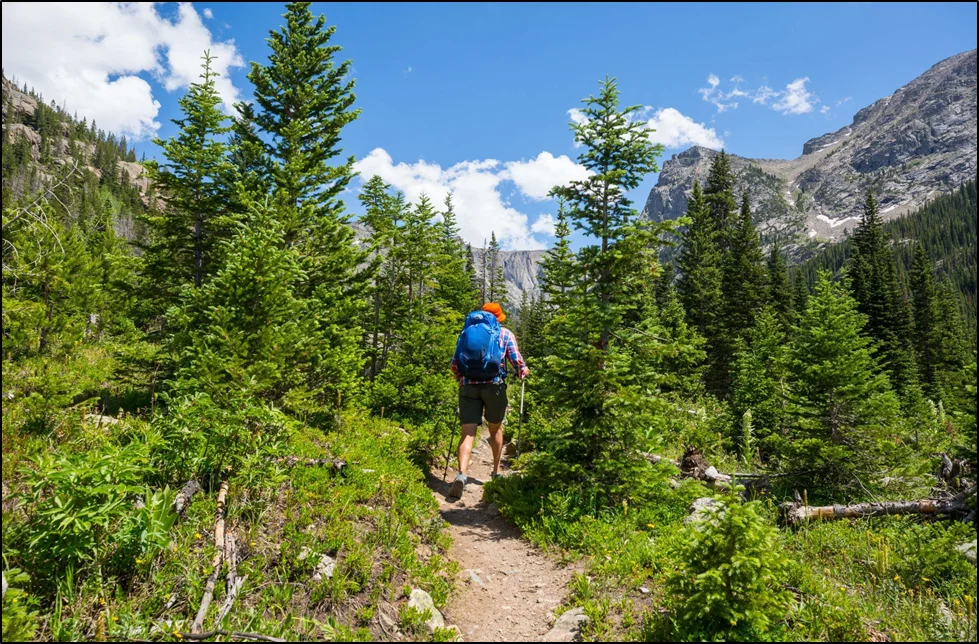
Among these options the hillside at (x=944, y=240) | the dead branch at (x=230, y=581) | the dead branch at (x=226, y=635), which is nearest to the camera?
the dead branch at (x=226, y=635)

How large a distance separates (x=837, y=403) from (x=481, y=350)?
26.3 feet

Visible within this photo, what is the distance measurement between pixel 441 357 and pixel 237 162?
8.78 m

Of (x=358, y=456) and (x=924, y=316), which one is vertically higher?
(x=924, y=316)

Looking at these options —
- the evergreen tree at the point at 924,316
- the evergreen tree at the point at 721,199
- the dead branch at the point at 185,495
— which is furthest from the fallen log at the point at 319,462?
the evergreen tree at the point at 924,316

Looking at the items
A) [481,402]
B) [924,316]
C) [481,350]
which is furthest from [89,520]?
[924,316]

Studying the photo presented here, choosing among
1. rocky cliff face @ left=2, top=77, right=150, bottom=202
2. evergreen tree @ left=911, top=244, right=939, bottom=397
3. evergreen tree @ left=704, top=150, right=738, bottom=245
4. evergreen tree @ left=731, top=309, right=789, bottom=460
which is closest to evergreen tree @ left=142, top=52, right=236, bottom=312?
evergreen tree @ left=731, top=309, right=789, bottom=460

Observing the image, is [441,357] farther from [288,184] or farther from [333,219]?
[288,184]

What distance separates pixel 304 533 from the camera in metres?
5.36

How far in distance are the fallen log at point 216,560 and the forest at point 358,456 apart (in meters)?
0.04

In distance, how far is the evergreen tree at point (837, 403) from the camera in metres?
9.65

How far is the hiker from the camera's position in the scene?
813cm

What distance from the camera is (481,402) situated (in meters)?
8.43

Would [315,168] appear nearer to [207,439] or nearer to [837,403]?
[207,439]

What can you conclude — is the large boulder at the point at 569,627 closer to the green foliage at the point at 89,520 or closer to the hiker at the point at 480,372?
the hiker at the point at 480,372
